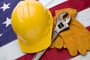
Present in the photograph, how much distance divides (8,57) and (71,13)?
15.7 inches

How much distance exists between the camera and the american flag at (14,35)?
35.3 inches

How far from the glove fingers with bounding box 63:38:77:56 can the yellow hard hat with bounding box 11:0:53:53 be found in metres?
0.09

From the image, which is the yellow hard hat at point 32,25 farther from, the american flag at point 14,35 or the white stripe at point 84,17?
the white stripe at point 84,17

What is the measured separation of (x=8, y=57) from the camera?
945mm

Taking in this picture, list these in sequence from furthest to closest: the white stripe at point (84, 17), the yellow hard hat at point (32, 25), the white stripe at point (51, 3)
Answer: the white stripe at point (51, 3) → the white stripe at point (84, 17) → the yellow hard hat at point (32, 25)

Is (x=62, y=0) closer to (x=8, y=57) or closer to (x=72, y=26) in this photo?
(x=72, y=26)

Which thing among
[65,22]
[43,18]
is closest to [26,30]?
[43,18]

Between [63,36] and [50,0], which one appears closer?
[63,36]

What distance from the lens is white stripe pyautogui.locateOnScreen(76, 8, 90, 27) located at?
3.18 ft

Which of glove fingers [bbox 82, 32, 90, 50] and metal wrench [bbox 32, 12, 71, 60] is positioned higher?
metal wrench [bbox 32, 12, 71, 60]

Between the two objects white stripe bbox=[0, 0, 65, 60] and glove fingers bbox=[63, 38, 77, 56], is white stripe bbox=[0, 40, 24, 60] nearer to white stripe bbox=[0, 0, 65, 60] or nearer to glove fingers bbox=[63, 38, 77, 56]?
white stripe bbox=[0, 0, 65, 60]

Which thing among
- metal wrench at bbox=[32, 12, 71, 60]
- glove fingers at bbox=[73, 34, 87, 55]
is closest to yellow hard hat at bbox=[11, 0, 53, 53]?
metal wrench at bbox=[32, 12, 71, 60]

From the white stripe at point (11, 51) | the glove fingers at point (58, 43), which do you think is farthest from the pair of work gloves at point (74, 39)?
the white stripe at point (11, 51)

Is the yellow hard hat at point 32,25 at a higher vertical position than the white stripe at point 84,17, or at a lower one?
higher
